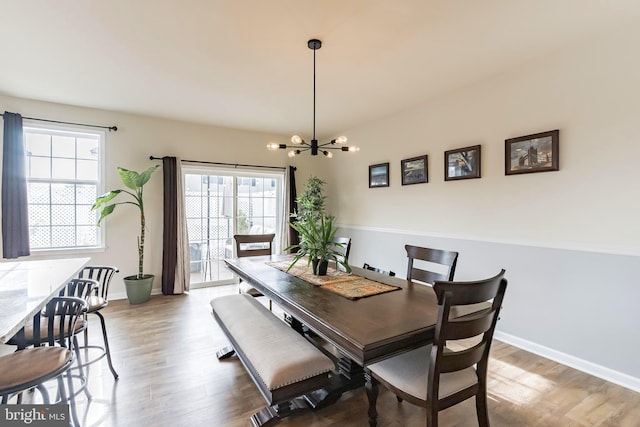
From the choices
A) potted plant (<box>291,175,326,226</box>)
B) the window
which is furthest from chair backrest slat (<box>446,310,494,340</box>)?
the window

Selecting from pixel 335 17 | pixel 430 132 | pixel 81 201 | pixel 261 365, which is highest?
pixel 335 17

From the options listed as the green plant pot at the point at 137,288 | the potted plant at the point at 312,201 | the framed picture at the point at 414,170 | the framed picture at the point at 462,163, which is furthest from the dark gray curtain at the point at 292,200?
the framed picture at the point at 462,163

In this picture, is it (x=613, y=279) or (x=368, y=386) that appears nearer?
(x=368, y=386)

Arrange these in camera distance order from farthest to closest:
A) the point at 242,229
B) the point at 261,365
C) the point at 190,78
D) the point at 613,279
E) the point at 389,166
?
the point at 242,229 → the point at 389,166 → the point at 190,78 → the point at 613,279 → the point at 261,365

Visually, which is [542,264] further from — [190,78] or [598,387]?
[190,78]

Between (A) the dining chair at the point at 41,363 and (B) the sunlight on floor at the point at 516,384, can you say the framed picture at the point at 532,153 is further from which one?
(A) the dining chair at the point at 41,363

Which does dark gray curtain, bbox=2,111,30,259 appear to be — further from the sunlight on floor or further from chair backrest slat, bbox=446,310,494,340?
the sunlight on floor

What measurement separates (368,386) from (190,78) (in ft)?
10.8

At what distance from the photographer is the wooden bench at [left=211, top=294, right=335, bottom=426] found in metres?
1.64

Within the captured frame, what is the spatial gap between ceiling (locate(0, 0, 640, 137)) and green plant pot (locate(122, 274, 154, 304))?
236 centimetres

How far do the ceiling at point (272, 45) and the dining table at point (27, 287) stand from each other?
6.11ft

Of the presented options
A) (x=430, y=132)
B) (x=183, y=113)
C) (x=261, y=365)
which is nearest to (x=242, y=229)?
(x=183, y=113)

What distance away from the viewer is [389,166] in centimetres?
449

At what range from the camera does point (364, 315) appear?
5.20ft
